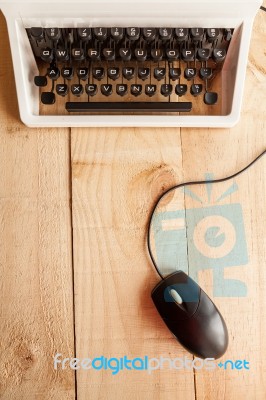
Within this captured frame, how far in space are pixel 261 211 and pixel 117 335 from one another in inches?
17.5

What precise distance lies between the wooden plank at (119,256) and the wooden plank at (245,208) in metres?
0.05

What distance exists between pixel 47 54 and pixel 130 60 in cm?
20

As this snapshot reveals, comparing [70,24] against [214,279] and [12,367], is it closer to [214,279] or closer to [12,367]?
[214,279]

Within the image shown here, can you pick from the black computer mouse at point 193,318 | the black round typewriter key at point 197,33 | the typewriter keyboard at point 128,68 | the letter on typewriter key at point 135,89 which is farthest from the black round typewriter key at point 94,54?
the black computer mouse at point 193,318

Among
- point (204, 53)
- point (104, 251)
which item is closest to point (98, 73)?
point (204, 53)

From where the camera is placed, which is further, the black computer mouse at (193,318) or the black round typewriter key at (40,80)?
the black round typewriter key at (40,80)

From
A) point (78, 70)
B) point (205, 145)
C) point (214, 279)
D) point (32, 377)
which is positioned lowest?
point (32, 377)

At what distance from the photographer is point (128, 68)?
1.07 m

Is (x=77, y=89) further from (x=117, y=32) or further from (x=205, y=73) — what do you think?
(x=205, y=73)

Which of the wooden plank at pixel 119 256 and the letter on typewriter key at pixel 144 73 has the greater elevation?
the letter on typewriter key at pixel 144 73

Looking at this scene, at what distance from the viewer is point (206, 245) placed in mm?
1100

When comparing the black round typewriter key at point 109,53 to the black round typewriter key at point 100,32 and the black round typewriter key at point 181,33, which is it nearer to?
the black round typewriter key at point 100,32

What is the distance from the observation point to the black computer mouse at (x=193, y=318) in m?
0.99

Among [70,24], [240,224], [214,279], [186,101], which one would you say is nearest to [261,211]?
[240,224]
